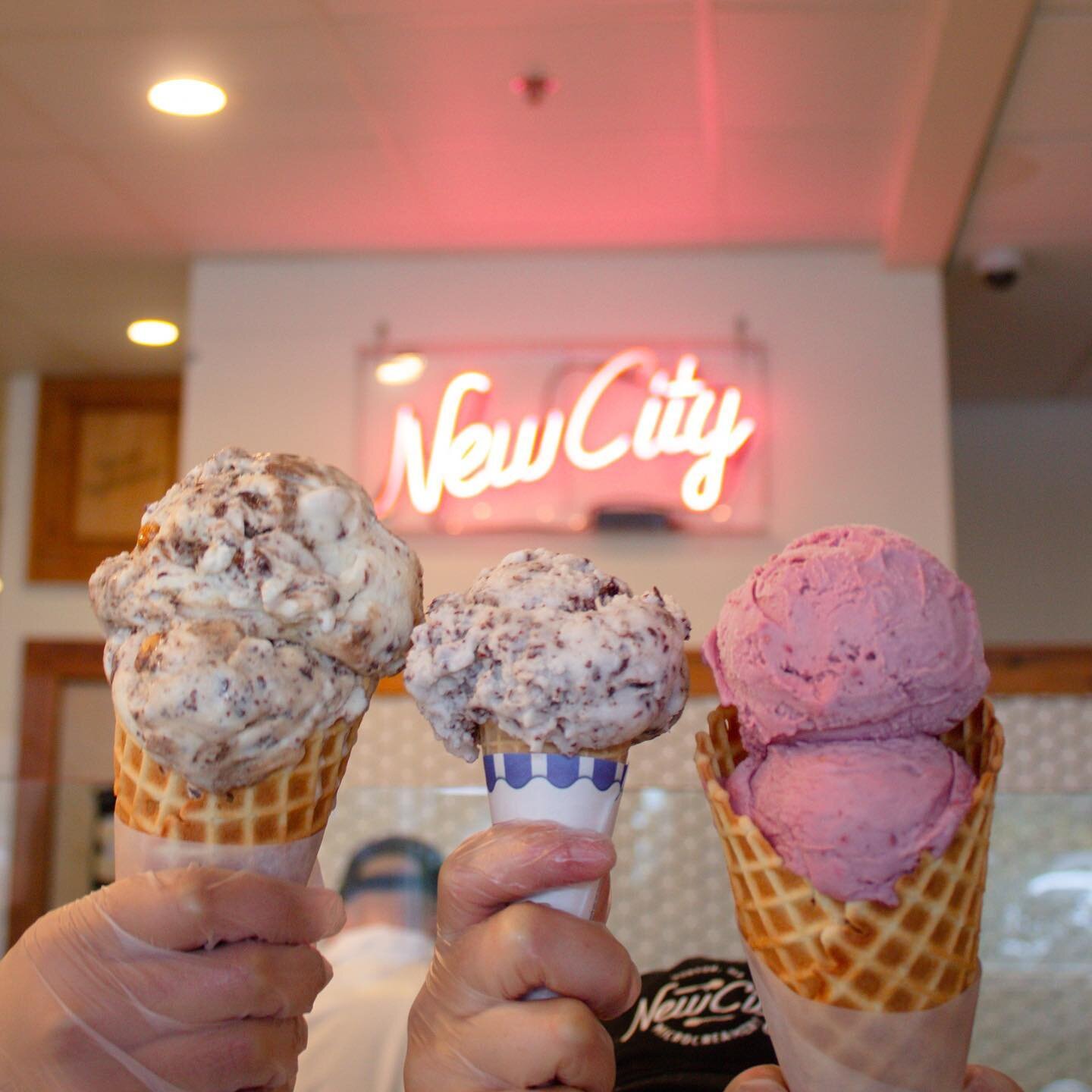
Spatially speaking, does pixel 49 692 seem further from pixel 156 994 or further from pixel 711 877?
pixel 156 994

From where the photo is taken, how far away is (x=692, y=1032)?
1.30 metres

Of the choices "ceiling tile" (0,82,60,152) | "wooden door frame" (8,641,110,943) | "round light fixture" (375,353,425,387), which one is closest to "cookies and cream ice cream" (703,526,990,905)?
"ceiling tile" (0,82,60,152)

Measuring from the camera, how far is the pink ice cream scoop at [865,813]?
36.5 inches

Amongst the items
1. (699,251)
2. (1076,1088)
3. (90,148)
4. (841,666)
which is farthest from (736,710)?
(699,251)

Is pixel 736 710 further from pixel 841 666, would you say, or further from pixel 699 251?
pixel 699 251

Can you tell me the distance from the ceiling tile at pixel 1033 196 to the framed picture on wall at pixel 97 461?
12.2 ft

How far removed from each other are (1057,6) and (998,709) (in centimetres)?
204

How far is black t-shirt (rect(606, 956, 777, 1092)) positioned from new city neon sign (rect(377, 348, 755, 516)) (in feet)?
9.21

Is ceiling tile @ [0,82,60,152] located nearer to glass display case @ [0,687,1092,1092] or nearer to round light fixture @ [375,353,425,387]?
round light fixture @ [375,353,425,387]

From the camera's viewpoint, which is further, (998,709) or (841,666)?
(998,709)

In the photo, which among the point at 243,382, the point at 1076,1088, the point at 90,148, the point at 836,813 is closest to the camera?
the point at 836,813

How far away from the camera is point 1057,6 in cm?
272

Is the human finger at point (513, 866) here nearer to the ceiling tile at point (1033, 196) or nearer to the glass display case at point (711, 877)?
the glass display case at point (711, 877)

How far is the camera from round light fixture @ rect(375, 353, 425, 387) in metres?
4.31
